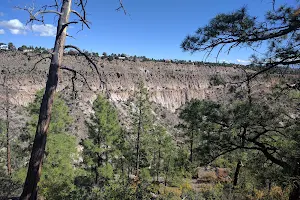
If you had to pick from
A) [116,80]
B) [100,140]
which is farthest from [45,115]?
[116,80]

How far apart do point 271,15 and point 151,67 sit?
68.7 meters

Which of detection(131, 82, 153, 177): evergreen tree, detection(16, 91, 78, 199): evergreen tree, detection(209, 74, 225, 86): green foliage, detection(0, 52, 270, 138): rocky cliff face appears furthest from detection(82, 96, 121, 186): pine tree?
detection(0, 52, 270, 138): rocky cliff face

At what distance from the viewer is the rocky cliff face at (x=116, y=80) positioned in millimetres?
43906

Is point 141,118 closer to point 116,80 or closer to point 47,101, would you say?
point 47,101

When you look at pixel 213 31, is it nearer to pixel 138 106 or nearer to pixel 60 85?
pixel 138 106

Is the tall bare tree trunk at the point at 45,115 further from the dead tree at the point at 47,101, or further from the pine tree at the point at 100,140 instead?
the pine tree at the point at 100,140

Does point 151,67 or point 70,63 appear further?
point 151,67

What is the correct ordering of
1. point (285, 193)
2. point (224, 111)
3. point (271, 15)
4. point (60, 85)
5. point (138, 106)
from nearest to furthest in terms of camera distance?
point (271, 15) < point (224, 111) < point (285, 193) < point (138, 106) < point (60, 85)

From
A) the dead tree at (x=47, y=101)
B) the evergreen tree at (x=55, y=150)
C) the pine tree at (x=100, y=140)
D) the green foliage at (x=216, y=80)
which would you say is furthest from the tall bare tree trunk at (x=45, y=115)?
the pine tree at (x=100, y=140)

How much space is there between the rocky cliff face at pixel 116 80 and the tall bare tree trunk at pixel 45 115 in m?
30.4

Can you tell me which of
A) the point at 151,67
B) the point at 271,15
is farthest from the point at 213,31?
the point at 151,67

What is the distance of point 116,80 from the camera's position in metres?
63.1

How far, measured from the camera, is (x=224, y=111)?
848cm

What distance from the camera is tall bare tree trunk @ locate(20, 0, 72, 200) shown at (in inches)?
178
